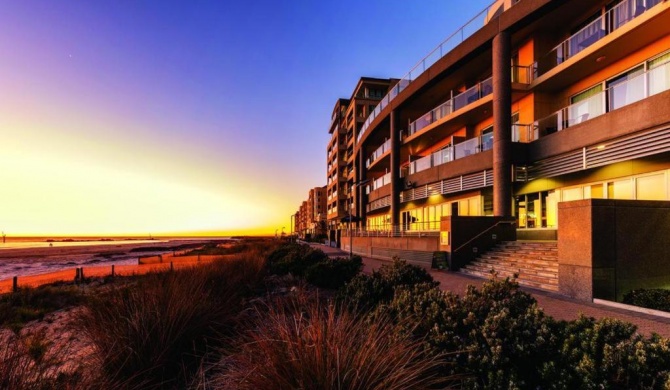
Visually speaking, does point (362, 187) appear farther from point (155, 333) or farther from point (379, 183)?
point (155, 333)

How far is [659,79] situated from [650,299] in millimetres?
8136

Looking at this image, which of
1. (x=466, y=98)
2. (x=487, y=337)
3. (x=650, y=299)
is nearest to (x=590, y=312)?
(x=650, y=299)

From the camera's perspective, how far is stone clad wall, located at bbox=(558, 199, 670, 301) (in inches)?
362

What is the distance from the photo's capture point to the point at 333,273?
412 inches

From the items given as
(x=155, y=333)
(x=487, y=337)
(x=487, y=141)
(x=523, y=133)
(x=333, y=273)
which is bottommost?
(x=333, y=273)

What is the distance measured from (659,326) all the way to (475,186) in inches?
552

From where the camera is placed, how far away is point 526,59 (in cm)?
1917

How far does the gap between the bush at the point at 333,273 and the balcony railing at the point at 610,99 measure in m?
11.7

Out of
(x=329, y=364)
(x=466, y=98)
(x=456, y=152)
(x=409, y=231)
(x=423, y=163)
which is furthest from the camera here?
(x=423, y=163)

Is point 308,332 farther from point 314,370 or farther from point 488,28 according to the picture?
point 488,28

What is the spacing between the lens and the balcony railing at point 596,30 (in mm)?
13312

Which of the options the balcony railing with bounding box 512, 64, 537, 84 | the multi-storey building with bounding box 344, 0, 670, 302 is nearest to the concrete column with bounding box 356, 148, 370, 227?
the multi-storey building with bounding box 344, 0, 670, 302

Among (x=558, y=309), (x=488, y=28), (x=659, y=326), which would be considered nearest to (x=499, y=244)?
(x=558, y=309)

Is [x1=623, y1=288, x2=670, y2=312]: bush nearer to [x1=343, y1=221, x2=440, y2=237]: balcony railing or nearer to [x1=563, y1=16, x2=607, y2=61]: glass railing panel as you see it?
[x1=343, y1=221, x2=440, y2=237]: balcony railing
